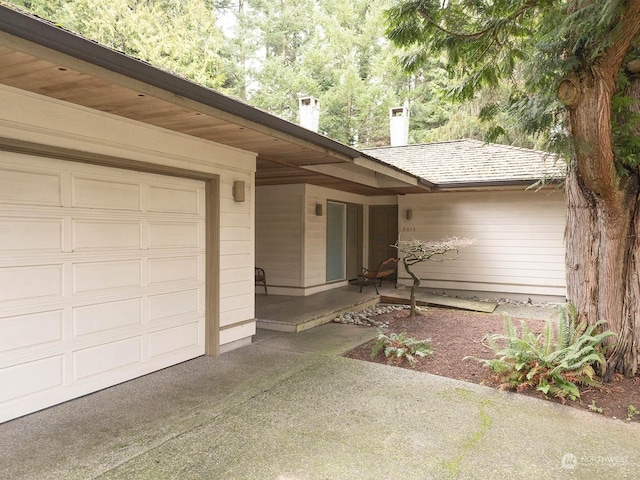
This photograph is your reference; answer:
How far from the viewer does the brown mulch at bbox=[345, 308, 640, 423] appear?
371cm

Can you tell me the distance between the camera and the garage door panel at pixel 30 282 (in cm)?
302

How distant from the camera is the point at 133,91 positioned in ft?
9.48

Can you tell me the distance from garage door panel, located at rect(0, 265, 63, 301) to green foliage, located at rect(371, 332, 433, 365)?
317 centimetres

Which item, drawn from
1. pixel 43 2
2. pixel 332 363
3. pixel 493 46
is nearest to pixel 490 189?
pixel 493 46

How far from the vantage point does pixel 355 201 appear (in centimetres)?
1034

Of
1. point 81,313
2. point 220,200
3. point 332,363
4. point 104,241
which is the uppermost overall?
point 220,200

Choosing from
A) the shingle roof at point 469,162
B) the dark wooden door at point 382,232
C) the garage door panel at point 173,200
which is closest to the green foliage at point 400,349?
the garage door panel at point 173,200

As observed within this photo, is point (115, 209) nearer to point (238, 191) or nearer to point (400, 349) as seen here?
point (238, 191)

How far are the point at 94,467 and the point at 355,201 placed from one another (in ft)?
27.6

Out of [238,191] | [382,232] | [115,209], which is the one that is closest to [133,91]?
[115,209]

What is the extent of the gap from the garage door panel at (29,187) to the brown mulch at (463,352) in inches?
131

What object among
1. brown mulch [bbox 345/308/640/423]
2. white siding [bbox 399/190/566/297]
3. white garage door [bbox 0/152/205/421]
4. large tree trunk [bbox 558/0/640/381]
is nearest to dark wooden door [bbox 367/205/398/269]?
white siding [bbox 399/190/566/297]

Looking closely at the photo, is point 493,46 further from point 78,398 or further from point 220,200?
point 78,398

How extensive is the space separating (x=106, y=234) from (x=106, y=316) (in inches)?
27.9
